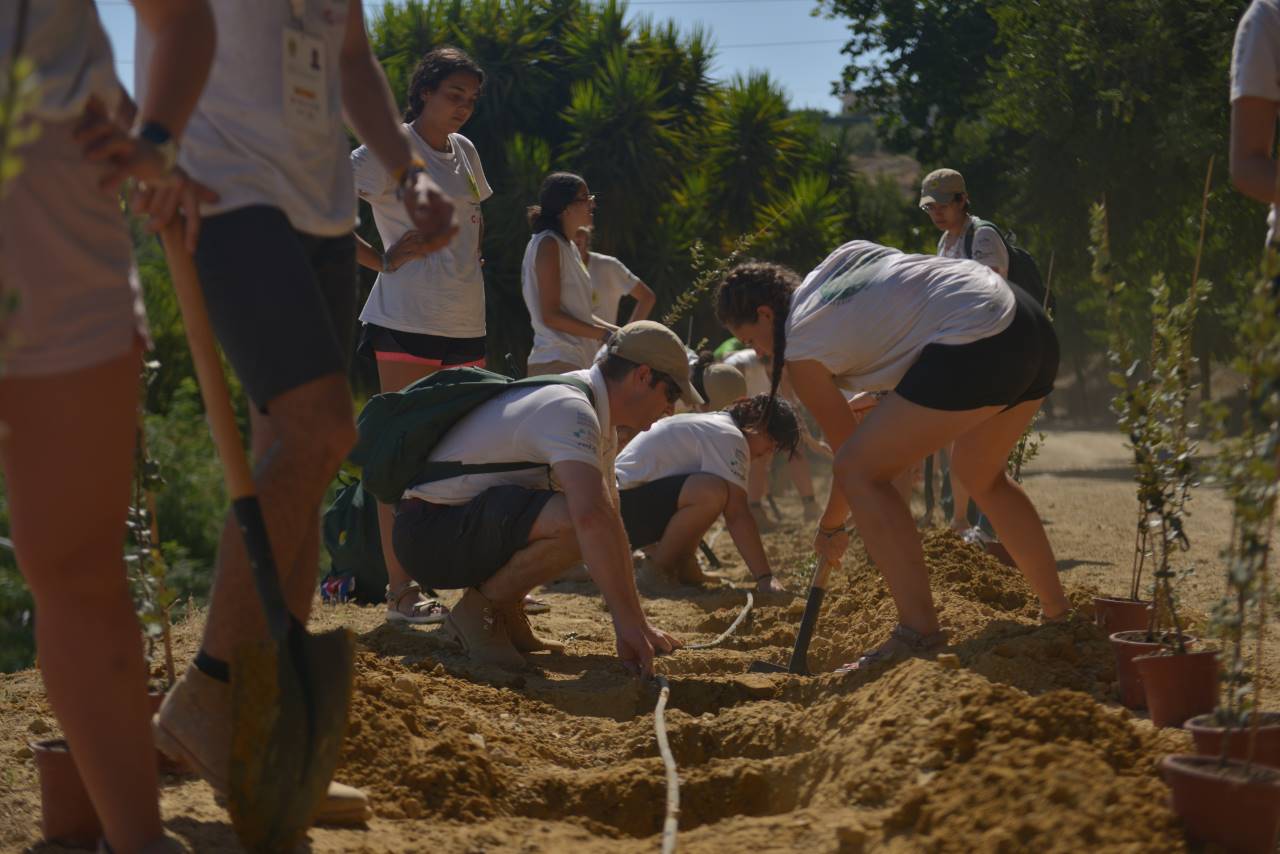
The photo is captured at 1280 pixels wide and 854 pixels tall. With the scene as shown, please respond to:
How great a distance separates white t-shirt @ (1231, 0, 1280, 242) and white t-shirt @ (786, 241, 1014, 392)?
115cm

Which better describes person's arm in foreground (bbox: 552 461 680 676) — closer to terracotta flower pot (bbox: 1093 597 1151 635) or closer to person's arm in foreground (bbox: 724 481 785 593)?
terracotta flower pot (bbox: 1093 597 1151 635)

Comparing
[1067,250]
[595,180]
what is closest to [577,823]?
[1067,250]

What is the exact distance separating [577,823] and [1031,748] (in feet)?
3.47

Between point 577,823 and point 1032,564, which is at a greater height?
point 1032,564

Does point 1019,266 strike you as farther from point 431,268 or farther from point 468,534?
point 468,534

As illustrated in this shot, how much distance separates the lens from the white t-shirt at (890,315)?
14.8 feet

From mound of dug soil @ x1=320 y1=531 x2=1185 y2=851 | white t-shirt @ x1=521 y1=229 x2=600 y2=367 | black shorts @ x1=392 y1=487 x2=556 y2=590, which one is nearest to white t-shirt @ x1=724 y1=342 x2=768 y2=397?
white t-shirt @ x1=521 y1=229 x2=600 y2=367

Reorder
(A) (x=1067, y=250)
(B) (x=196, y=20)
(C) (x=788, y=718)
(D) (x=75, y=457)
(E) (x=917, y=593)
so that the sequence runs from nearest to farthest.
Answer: (D) (x=75, y=457) < (B) (x=196, y=20) < (C) (x=788, y=718) < (E) (x=917, y=593) < (A) (x=1067, y=250)

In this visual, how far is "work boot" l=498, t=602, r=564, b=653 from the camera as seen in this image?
5.43 meters

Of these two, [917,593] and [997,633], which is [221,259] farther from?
[997,633]

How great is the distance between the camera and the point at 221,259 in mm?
2711

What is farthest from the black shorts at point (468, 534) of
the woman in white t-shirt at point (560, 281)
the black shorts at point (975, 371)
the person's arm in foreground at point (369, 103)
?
the person's arm in foreground at point (369, 103)

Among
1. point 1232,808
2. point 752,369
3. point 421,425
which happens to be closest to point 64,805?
point 1232,808

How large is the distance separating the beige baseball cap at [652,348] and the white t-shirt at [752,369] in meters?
5.02
